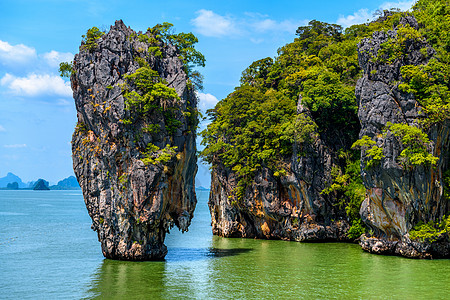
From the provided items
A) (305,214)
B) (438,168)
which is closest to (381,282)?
(438,168)

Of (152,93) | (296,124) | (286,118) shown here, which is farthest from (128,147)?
(286,118)

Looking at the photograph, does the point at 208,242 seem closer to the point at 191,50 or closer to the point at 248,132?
the point at 248,132

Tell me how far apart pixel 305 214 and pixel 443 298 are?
17776mm

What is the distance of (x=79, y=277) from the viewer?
22906 millimetres

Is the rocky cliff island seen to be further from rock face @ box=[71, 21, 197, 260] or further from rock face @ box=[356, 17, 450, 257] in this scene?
rock face @ box=[71, 21, 197, 260]

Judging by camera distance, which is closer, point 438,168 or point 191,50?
point 438,168

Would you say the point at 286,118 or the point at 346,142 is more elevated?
the point at 286,118

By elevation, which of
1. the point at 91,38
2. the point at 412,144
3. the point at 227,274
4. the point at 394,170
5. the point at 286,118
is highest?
the point at 91,38

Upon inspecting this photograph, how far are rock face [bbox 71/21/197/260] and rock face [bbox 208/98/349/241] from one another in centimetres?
1045

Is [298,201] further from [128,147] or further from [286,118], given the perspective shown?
[128,147]

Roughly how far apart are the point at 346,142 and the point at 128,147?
770 inches

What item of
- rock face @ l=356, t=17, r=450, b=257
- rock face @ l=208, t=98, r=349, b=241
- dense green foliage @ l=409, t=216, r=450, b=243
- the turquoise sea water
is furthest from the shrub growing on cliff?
dense green foliage @ l=409, t=216, r=450, b=243

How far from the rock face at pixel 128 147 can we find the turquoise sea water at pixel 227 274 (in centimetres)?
226

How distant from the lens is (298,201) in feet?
118
